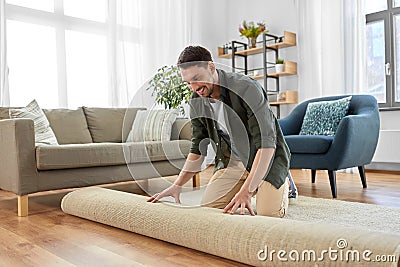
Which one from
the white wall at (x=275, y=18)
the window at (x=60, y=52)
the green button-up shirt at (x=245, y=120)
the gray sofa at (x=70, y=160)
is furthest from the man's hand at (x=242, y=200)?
the white wall at (x=275, y=18)

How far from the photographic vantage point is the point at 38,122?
297cm

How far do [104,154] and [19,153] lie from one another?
54 centimetres

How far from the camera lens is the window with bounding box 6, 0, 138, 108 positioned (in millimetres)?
4234

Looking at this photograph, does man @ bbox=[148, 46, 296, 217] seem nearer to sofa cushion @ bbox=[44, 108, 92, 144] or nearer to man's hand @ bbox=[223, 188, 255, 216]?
→ man's hand @ bbox=[223, 188, 255, 216]

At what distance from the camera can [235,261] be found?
4.75 ft

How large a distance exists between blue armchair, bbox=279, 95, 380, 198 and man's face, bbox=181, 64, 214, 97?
153 centimetres

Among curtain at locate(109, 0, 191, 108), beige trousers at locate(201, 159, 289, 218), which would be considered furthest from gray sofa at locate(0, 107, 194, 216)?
curtain at locate(109, 0, 191, 108)

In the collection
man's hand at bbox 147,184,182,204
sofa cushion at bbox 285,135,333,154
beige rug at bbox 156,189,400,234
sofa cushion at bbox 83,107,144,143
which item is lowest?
beige rug at bbox 156,189,400,234

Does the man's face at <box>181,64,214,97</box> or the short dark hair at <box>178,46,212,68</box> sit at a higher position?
the short dark hair at <box>178,46,212,68</box>

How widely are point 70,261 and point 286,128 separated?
252cm

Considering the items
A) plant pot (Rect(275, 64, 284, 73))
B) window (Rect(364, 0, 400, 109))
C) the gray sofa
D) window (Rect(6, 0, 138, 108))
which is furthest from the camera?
plant pot (Rect(275, 64, 284, 73))

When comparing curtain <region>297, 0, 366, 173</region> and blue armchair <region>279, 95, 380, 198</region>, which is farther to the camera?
curtain <region>297, 0, 366, 173</region>

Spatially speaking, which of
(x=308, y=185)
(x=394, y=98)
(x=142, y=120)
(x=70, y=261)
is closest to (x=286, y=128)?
(x=308, y=185)

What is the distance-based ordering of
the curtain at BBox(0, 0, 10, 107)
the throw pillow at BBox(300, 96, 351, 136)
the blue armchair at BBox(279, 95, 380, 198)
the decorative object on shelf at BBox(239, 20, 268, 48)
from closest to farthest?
the blue armchair at BBox(279, 95, 380, 198), the throw pillow at BBox(300, 96, 351, 136), the curtain at BBox(0, 0, 10, 107), the decorative object on shelf at BBox(239, 20, 268, 48)
